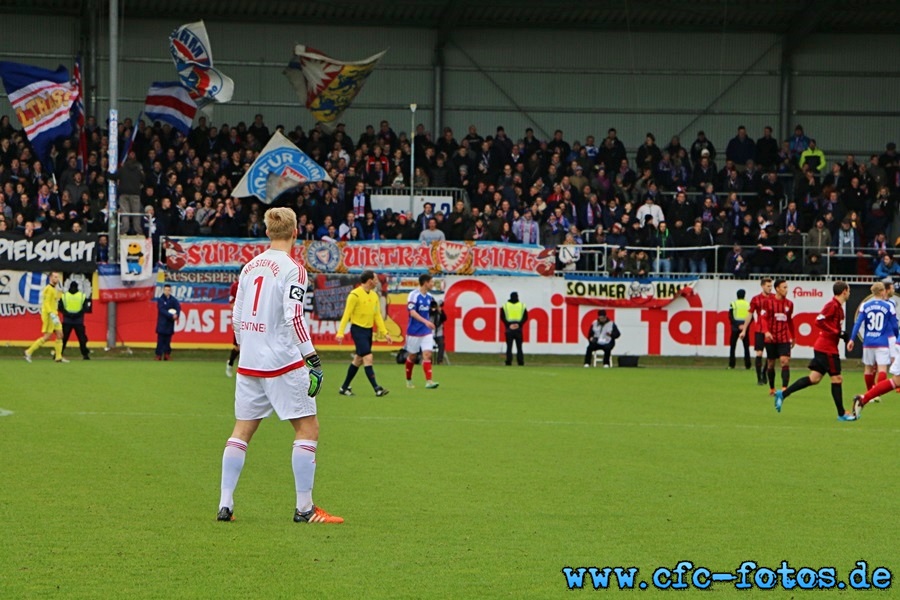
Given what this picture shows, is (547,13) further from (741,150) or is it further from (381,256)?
(381,256)

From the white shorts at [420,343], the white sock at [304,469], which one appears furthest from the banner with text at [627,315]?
the white sock at [304,469]

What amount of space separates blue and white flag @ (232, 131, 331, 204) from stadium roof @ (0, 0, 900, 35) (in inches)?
405

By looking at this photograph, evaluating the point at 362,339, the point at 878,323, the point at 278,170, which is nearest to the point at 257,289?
the point at 362,339

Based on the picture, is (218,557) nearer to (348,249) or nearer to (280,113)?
(348,249)

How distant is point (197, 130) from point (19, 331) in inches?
372

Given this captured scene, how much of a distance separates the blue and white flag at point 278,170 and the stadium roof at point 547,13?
1028 cm

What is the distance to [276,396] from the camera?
902 centimetres

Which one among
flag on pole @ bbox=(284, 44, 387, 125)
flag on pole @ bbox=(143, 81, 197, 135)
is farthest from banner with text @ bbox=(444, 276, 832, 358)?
flag on pole @ bbox=(143, 81, 197, 135)

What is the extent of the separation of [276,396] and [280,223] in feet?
3.85

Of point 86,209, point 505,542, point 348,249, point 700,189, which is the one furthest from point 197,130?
point 505,542

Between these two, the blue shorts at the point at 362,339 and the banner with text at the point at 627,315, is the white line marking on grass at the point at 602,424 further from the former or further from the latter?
the banner with text at the point at 627,315

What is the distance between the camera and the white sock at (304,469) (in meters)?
9.09

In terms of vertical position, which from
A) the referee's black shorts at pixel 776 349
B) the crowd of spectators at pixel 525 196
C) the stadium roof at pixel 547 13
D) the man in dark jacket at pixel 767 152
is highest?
the stadium roof at pixel 547 13

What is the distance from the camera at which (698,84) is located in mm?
48125
